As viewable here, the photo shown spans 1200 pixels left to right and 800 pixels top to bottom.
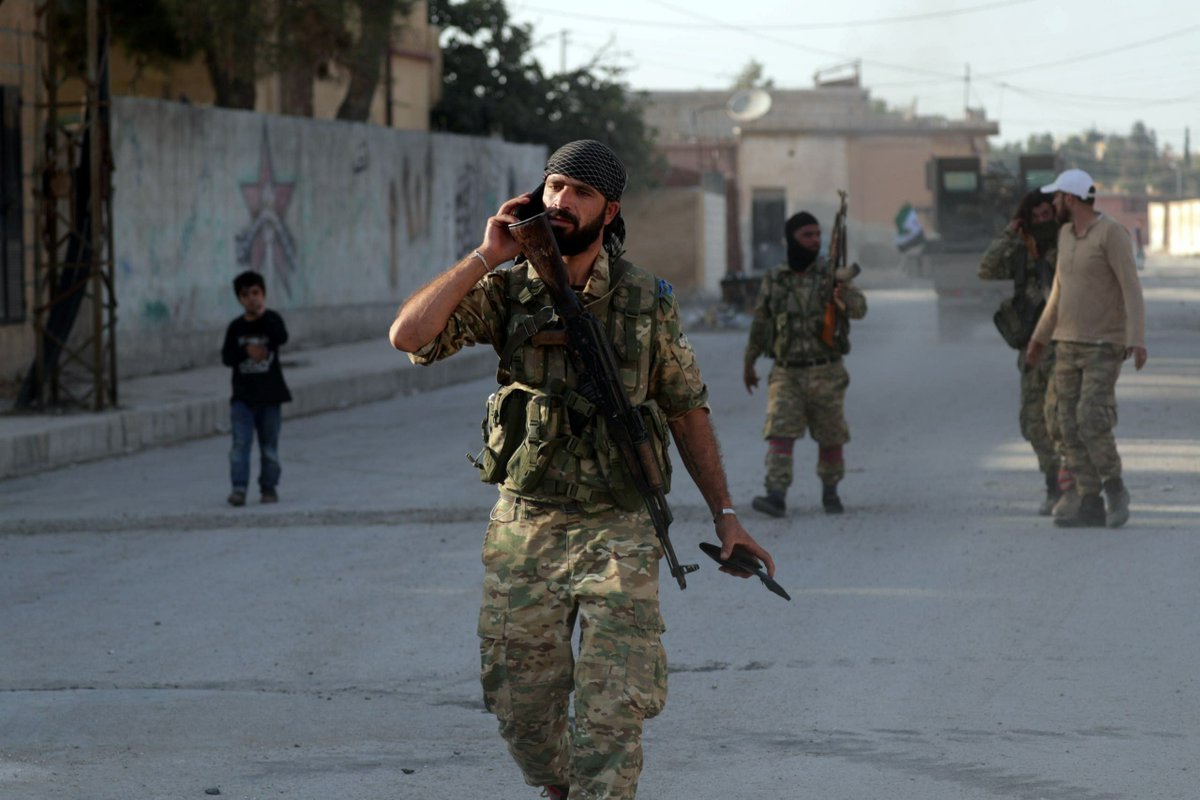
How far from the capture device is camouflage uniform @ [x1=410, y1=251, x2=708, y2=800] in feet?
12.9

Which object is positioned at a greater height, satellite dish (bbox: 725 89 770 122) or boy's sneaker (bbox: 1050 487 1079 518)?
satellite dish (bbox: 725 89 770 122)

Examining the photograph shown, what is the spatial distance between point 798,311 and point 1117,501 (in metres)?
1.88

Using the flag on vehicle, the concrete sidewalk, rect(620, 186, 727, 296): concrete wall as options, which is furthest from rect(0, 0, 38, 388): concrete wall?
the flag on vehicle

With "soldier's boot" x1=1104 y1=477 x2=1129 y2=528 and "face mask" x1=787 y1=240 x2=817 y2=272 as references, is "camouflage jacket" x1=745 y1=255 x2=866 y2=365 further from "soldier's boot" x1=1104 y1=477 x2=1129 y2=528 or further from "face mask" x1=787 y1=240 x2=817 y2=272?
"soldier's boot" x1=1104 y1=477 x2=1129 y2=528

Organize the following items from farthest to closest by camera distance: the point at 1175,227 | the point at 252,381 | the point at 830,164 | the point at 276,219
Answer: the point at 1175,227 → the point at 830,164 → the point at 276,219 → the point at 252,381

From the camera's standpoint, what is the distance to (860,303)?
9539 mm

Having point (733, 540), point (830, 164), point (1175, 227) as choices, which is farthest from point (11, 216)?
point (1175, 227)

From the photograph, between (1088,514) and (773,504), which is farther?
(773,504)

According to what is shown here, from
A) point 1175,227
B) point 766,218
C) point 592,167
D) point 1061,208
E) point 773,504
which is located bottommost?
point 773,504

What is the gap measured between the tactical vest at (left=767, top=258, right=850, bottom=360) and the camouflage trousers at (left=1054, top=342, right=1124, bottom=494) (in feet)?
3.94

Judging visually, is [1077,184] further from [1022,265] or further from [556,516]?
[556,516]

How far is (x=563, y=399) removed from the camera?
13.2 ft

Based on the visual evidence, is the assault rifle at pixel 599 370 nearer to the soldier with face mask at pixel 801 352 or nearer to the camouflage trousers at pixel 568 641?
the camouflage trousers at pixel 568 641

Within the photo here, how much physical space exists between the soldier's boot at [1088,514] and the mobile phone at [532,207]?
5725 millimetres
